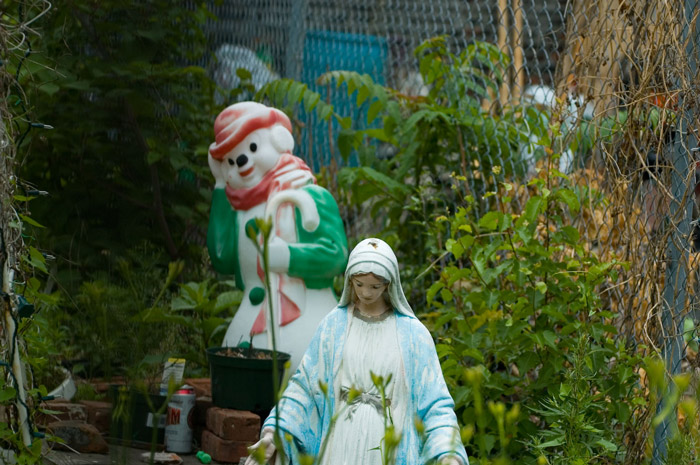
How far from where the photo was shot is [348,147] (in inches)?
226

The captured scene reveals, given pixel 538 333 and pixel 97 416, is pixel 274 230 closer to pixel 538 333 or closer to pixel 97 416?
pixel 97 416

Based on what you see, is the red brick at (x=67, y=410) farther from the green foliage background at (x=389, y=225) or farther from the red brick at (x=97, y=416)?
the green foliage background at (x=389, y=225)

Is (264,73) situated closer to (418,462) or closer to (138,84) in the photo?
(138,84)

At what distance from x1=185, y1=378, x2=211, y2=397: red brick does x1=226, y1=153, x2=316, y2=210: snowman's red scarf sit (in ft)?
3.09

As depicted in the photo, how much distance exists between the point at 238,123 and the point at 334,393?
87.3 inches

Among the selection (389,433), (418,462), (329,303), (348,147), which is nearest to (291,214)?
(329,303)

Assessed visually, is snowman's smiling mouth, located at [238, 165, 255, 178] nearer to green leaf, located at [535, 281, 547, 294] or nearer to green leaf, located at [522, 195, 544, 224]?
green leaf, located at [522, 195, 544, 224]

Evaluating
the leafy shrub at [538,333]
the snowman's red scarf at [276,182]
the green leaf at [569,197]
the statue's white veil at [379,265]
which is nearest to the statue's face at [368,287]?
the statue's white veil at [379,265]

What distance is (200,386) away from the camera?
489cm

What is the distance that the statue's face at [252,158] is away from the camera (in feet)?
15.5

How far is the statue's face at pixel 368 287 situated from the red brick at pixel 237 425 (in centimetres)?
145

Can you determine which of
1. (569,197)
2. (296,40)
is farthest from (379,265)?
(296,40)

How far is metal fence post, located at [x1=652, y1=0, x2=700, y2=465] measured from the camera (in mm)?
3338

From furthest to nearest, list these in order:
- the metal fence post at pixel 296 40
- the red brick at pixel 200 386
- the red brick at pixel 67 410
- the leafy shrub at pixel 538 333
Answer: the metal fence post at pixel 296 40
the red brick at pixel 200 386
the red brick at pixel 67 410
the leafy shrub at pixel 538 333
